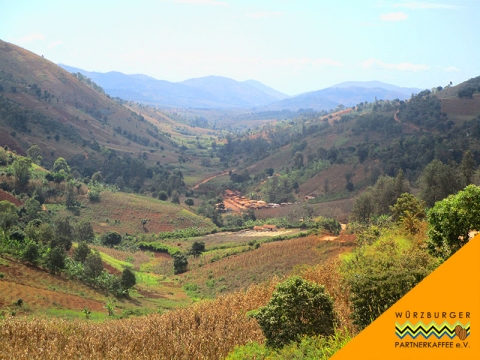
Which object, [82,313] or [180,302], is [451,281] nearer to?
[82,313]

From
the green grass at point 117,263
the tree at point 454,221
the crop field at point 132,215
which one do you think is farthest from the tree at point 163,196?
the tree at point 454,221

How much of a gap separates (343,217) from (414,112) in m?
59.6

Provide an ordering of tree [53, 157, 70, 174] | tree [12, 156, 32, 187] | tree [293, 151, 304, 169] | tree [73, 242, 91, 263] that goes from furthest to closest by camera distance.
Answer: tree [293, 151, 304, 169] → tree [53, 157, 70, 174] → tree [12, 156, 32, 187] → tree [73, 242, 91, 263]

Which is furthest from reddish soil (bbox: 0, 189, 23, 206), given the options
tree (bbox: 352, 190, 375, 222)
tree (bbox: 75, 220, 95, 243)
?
tree (bbox: 352, 190, 375, 222)

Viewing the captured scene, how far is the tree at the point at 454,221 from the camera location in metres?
14.7

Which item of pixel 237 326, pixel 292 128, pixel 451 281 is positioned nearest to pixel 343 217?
pixel 237 326

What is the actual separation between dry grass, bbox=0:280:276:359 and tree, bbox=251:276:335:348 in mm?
1335

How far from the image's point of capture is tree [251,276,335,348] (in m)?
13.1

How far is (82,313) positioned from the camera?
77.3ft

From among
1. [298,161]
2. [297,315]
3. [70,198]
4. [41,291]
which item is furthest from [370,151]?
[297,315]

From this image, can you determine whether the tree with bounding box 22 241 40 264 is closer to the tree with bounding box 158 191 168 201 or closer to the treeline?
the tree with bounding box 158 191 168 201

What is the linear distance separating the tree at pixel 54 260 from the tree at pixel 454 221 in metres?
23.5

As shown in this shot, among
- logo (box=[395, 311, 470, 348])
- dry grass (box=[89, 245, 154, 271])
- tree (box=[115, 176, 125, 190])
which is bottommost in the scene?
dry grass (box=[89, 245, 154, 271])

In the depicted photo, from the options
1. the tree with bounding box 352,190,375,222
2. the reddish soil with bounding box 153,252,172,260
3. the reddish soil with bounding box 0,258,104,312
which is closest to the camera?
the reddish soil with bounding box 0,258,104,312
